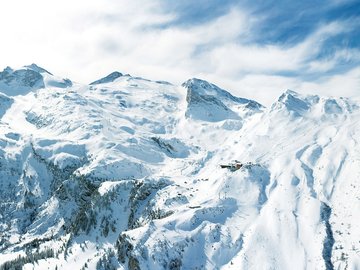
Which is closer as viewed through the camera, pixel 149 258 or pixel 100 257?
pixel 149 258

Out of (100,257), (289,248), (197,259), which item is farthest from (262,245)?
(100,257)

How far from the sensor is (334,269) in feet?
543

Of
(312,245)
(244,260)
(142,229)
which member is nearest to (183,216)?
(142,229)

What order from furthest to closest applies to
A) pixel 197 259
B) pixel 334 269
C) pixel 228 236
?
1. pixel 228 236
2. pixel 197 259
3. pixel 334 269

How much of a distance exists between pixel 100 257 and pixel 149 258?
25.6 meters

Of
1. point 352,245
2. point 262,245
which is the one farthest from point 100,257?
point 352,245

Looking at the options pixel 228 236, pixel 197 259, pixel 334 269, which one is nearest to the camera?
pixel 334 269

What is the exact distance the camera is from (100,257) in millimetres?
187750

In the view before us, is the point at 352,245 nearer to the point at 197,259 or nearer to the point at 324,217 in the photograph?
the point at 324,217

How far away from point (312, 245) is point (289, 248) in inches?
337

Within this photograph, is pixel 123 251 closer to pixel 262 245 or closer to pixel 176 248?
pixel 176 248

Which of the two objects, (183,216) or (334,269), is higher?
(183,216)

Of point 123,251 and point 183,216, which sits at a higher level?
point 183,216

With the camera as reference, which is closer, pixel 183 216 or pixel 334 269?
pixel 334 269
